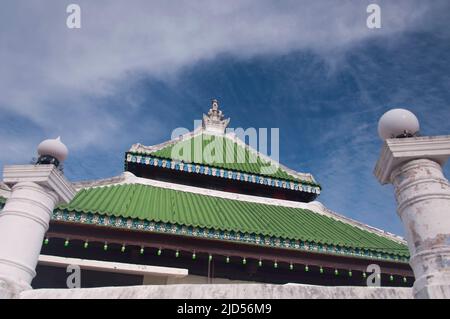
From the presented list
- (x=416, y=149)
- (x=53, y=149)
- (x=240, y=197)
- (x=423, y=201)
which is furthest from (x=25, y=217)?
(x=240, y=197)

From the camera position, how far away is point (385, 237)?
942cm

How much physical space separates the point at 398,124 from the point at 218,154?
8.68m

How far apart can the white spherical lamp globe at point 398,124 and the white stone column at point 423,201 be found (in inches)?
9.5

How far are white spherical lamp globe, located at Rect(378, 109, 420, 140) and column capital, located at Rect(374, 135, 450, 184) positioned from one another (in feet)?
0.76

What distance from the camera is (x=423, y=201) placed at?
382 centimetres

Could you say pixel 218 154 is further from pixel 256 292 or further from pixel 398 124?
pixel 256 292

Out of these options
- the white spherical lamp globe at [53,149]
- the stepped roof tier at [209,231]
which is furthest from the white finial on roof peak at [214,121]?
the white spherical lamp globe at [53,149]

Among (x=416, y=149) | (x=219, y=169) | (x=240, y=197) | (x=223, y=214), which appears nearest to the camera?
(x=416, y=149)

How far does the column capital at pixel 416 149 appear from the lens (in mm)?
4094

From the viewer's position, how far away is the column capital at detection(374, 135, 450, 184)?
4094mm

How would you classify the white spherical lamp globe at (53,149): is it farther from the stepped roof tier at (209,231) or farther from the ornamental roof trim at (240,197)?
the ornamental roof trim at (240,197)

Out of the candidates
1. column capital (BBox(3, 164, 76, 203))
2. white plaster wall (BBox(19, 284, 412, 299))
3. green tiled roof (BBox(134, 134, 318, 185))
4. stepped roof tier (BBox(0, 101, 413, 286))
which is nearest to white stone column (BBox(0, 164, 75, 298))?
column capital (BBox(3, 164, 76, 203))

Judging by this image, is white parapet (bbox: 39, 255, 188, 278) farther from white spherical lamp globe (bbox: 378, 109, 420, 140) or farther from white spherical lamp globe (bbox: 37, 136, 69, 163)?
white spherical lamp globe (bbox: 378, 109, 420, 140)
